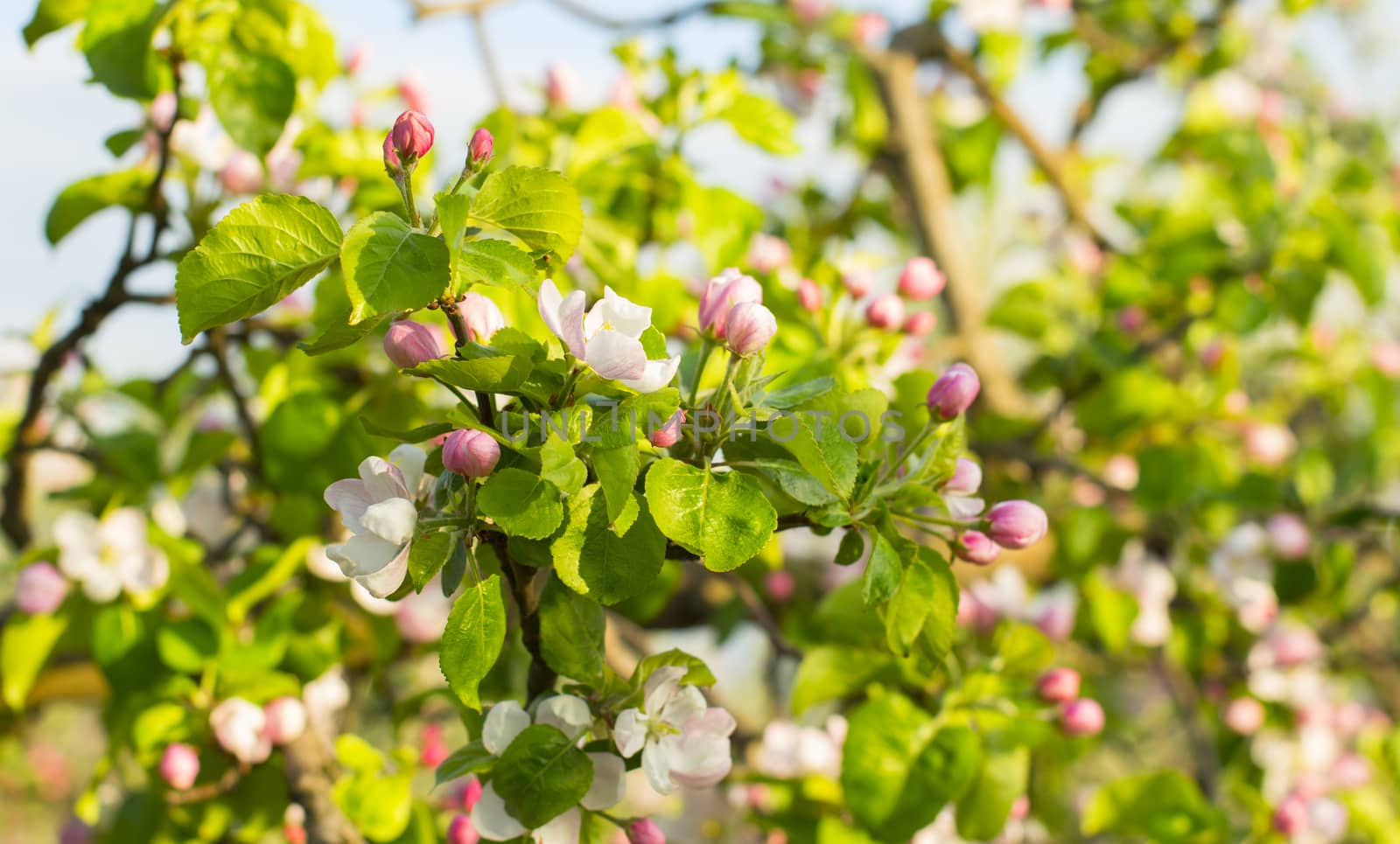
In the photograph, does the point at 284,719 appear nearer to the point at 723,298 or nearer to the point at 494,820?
the point at 494,820

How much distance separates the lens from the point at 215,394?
4.33 ft

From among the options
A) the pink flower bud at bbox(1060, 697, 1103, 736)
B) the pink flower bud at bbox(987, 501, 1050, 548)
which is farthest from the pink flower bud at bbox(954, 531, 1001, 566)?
the pink flower bud at bbox(1060, 697, 1103, 736)

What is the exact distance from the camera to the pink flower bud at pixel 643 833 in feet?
1.76

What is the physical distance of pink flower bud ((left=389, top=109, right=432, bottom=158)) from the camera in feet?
1.38

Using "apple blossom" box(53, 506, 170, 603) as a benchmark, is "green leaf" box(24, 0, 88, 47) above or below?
above

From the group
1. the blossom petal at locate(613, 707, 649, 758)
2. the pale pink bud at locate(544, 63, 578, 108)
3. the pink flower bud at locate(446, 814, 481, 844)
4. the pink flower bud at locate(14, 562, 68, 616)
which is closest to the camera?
the blossom petal at locate(613, 707, 649, 758)

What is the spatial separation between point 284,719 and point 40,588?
0.27m

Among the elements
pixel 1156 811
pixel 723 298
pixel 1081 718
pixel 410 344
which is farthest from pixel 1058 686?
pixel 410 344

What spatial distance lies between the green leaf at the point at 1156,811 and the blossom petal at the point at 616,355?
2.52 ft

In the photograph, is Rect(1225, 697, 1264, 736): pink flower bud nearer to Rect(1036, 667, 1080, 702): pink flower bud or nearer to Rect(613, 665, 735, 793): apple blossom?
Rect(1036, 667, 1080, 702): pink flower bud

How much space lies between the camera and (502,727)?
0.50 m

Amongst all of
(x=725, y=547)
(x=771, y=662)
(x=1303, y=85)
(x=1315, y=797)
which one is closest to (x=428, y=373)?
(x=725, y=547)

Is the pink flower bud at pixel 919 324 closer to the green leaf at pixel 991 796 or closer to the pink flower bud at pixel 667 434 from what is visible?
the green leaf at pixel 991 796

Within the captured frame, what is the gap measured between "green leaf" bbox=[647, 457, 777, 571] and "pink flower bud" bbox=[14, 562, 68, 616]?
0.72 meters
